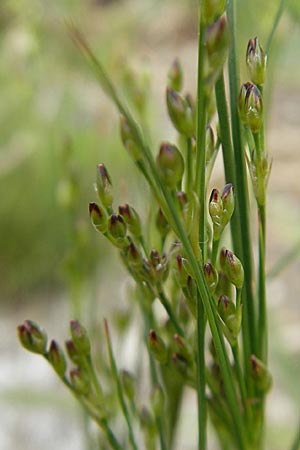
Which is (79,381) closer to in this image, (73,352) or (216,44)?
(73,352)

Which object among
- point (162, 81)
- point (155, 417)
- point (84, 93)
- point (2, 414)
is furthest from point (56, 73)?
point (155, 417)

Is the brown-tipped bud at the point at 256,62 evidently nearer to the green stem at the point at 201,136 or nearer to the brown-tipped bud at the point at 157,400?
the green stem at the point at 201,136

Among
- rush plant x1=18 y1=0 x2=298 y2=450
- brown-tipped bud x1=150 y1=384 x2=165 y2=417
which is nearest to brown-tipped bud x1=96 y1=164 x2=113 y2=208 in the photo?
rush plant x1=18 y1=0 x2=298 y2=450

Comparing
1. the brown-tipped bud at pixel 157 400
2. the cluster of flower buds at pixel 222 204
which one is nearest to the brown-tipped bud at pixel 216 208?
the cluster of flower buds at pixel 222 204

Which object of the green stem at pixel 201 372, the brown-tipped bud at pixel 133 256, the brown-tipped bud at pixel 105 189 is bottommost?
the green stem at pixel 201 372

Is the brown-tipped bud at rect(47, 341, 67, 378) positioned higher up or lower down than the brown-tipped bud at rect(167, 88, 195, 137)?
lower down

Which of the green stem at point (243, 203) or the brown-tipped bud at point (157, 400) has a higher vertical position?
Answer: the green stem at point (243, 203)

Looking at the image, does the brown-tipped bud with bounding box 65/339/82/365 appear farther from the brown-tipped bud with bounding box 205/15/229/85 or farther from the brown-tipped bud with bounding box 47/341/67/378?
the brown-tipped bud with bounding box 205/15/229/85
